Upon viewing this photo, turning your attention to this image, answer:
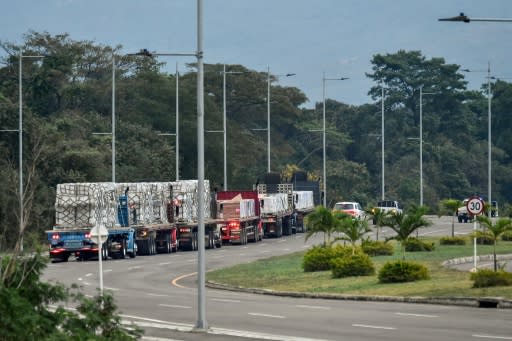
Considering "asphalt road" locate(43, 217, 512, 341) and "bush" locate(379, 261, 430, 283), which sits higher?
"bush" locate(379, 261, 430, 283)

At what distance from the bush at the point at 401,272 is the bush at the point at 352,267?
3.28 metres

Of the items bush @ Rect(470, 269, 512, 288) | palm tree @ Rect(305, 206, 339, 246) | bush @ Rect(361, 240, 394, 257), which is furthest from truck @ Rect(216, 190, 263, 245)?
bush @ Rect(470, 269, 512, 288)

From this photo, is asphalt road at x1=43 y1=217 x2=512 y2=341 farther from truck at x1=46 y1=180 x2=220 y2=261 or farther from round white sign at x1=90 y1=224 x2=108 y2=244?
truck at x1=46 y1=180 x2=220 y2=261

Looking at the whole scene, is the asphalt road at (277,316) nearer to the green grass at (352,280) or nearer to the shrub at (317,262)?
the green grass at (352,280)

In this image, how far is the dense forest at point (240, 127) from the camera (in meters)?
84.4

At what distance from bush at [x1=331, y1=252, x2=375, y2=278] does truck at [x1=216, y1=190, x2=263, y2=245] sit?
27.0m

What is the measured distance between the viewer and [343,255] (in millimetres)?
49031

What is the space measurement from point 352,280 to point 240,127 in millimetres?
86555

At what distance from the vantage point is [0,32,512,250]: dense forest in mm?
84375

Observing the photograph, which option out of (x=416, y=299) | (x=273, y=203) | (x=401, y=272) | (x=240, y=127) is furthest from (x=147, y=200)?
(x=240, y=127)

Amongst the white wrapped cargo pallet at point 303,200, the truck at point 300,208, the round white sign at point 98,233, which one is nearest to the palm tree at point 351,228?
the round white sign at point 98,233

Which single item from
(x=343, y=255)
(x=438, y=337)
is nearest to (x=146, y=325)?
(x=438, y=337)

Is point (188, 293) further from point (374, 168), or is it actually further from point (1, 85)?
point (374, 168)

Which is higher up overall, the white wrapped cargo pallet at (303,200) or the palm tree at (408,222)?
the white wrapped cargo pallet at (303,200)
